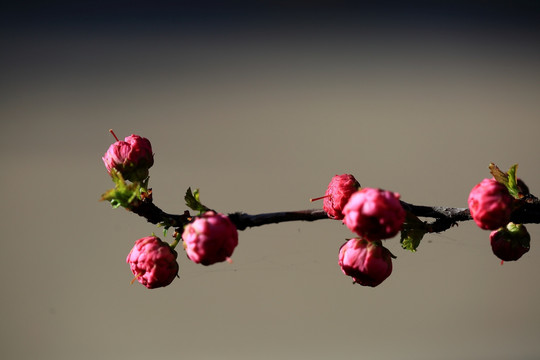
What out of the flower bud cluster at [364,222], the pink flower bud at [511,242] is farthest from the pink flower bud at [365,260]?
the pink flower bud at [511,242]

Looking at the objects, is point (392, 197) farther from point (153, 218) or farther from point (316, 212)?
point (153, 218)

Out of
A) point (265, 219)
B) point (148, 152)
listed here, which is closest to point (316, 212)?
point (265, 219)

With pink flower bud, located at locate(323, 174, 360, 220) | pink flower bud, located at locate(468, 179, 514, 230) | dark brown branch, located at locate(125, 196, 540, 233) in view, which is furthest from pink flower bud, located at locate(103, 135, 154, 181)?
pink flower bud, located at locate(468, 179, 514, 230)

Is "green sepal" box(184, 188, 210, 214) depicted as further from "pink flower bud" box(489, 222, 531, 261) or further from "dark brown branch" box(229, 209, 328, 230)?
"pink flower bud" box(489, 222, 531, 261)

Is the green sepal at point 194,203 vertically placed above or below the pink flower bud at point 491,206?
below

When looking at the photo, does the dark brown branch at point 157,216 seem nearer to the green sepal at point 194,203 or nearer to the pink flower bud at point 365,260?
the green sepal at point 194,203
